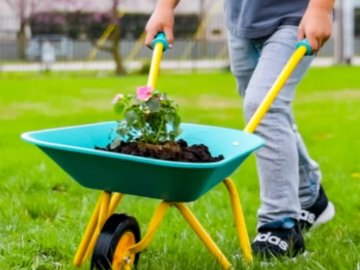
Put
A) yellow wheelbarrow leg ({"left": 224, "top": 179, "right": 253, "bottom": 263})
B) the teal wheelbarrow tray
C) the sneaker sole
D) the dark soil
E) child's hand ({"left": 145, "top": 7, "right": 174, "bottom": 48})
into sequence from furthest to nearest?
the sneaker sole, child's hand ({"left": 145, "top": 7, "right": 174, "bottom": 48}), yellow wheelbarrow leg ({"left": 224, "top": 179, "right": 253, "bottom": 263}), the dark soil, the teal wheelbarrow tray

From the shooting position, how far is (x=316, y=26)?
224 centimetres

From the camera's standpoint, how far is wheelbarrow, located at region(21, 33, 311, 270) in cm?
185

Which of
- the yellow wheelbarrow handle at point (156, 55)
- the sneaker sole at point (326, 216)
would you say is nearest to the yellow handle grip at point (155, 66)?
the yellow wheelbarrow handle at point (156, 55)

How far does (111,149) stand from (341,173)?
2142 mm

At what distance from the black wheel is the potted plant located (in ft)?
0.70

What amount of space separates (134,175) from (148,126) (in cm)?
25

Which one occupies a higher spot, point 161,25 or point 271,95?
point 161,25

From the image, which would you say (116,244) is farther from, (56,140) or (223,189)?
(223,189)

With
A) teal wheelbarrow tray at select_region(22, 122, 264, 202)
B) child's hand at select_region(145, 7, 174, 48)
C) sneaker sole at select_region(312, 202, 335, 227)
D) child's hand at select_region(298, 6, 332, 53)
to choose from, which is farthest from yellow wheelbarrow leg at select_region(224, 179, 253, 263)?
sneaker sole at select_region(312, 202, 335, 227)

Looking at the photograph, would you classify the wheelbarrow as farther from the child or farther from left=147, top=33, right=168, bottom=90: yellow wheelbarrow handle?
the child

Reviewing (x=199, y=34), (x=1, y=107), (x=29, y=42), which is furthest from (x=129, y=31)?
(x=1, y=107)

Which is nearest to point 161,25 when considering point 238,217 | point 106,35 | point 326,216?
point 238,217

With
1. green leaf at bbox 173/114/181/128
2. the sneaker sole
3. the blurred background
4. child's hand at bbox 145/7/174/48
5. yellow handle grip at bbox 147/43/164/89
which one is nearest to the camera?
green leaf at bbox 173/114/181/128

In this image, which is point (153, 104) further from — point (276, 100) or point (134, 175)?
point (276, 100)
